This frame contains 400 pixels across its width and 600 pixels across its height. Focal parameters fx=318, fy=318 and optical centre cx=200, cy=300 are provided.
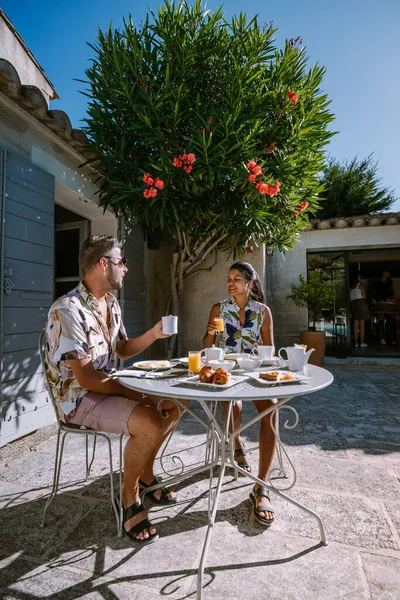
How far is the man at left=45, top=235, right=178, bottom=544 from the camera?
4.80ft

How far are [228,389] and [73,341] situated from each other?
73 centimetres

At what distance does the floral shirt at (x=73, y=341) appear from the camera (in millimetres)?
1463

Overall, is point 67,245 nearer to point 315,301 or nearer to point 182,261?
point 182,261

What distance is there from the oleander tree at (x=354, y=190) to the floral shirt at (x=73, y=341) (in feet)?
43.6

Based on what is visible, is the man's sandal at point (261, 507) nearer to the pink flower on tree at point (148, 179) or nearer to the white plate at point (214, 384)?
the white plate at point (214, 384)

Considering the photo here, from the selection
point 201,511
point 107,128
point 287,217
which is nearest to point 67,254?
point 107,128

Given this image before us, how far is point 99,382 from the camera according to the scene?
4.87ft

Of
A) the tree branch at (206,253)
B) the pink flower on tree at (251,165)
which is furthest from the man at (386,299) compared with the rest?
the pink flower on tree at (251,165)

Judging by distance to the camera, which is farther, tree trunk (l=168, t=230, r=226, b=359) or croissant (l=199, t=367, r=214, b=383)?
tree trunk (l=168, t=230, r=226, b=359)

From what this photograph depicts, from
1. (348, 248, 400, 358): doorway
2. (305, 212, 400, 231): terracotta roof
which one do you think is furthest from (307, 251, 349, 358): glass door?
(348, 248, 400, 358): doorway

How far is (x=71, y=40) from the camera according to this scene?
417cm

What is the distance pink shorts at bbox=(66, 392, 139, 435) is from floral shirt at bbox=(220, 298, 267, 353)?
1.02 metres

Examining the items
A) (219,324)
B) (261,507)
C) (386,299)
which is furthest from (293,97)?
(386,299)

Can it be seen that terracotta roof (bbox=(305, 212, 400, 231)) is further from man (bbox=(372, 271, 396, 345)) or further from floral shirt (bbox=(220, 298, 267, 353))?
floral shirt (bbox=(220, 298, 267, 353))
